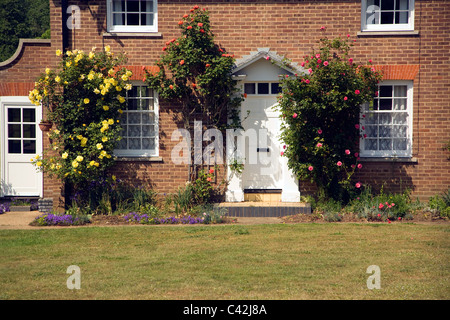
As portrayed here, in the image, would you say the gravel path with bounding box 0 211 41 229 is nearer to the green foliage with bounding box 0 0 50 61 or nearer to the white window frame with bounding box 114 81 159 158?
the white window frame with bounding box 114 81 159 158

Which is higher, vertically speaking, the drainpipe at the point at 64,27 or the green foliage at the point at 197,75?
the drainpipe at the point at 64,27

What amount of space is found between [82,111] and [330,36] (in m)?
6.00

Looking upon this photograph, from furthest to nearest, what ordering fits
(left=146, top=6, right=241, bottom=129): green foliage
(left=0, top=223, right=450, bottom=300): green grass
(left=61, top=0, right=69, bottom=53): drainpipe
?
(left=61, top=0, right=69, bottom=53): drainpipe → (left=146, top=6, right=241, bottom=129): green foliage → (left=0, top=223, right=450, bottom=300): green grass

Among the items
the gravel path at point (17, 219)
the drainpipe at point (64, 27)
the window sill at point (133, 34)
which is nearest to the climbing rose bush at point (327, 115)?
the window sill at point (133, 34)

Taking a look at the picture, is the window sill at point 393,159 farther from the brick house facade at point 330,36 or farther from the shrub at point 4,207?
the shrub at point 4,207

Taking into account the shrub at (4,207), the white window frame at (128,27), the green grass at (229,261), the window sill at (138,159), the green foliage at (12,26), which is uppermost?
the green foliage at (12,26)

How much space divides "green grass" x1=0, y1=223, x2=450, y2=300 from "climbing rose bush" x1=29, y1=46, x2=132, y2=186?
1761 mm

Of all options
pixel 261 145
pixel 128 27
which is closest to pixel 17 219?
pixel 128 27

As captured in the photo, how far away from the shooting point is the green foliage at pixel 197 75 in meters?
11.9

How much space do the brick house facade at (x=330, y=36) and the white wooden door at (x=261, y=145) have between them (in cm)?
86

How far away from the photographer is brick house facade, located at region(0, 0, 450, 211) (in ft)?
40.2

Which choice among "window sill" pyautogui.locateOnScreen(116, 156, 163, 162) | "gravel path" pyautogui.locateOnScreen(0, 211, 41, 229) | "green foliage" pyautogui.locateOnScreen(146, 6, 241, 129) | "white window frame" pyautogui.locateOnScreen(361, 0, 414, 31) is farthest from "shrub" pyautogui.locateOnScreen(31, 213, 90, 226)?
"white window frame" pyautogui.locateOnScreen(361, 0, 414, 31)

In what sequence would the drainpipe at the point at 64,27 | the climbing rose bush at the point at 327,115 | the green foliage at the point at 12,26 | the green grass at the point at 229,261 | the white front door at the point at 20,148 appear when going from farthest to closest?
1. the green foliage at the point at 12,26
2. the white front door at the point at 20,148
3. the drainpipe at the point at 64,27
4. the climbing rose bush at the point at 327,115
5. the green grass at the point at 229,261

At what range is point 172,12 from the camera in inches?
489
